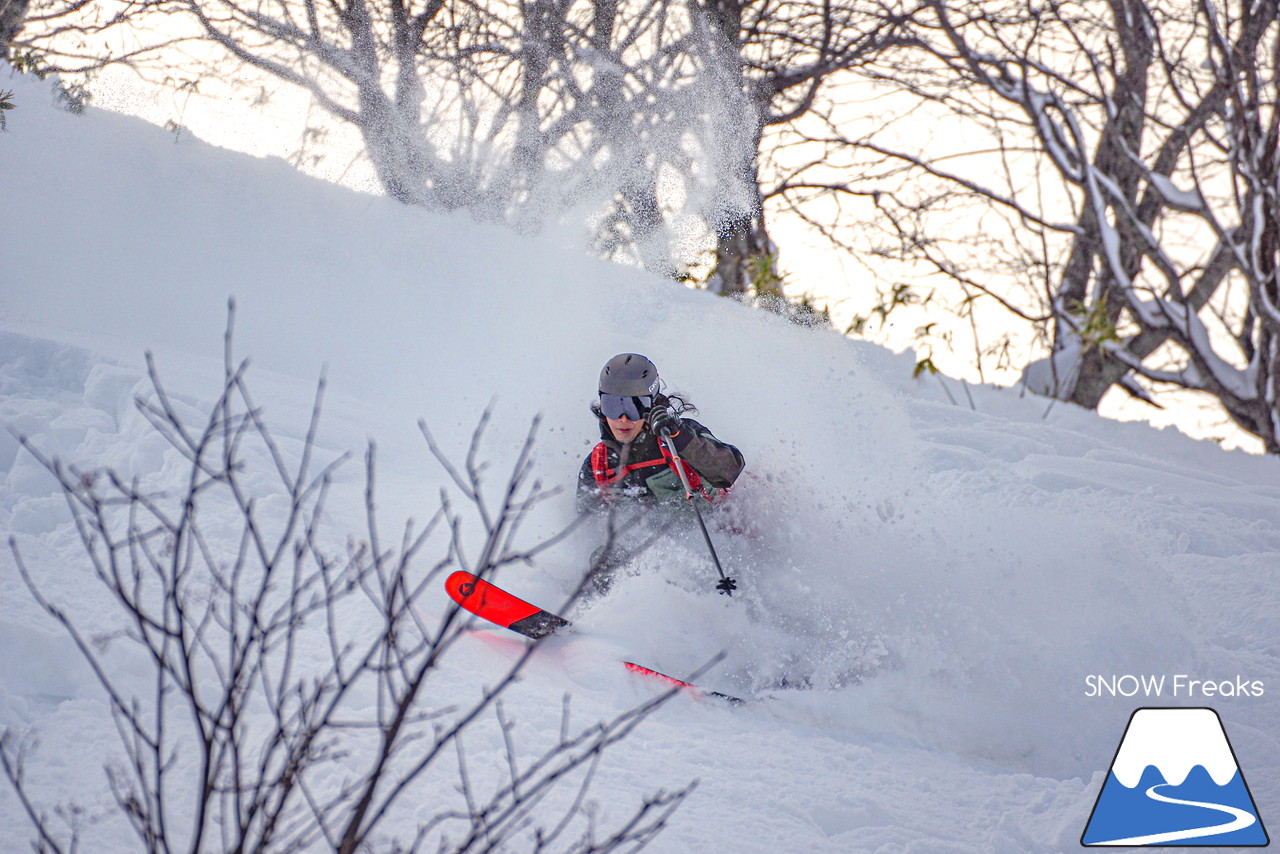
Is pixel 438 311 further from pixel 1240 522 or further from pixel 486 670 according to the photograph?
pixel 1240 522

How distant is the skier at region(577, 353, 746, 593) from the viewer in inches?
149

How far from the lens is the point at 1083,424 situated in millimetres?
7707

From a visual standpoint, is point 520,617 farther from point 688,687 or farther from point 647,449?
point 647,449

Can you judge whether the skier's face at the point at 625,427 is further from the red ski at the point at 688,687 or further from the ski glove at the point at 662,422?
the red ski at the point at 688,687

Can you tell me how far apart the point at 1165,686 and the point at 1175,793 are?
89 cm

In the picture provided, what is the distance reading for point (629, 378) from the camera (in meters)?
3.89

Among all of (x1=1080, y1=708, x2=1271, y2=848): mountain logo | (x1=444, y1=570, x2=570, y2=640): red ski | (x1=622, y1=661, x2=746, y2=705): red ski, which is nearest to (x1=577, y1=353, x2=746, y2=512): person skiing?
(x1=444, y1=570, x2=570, y2=640): red ski

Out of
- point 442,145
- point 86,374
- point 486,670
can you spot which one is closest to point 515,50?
point 442,145

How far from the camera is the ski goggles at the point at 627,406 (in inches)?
152

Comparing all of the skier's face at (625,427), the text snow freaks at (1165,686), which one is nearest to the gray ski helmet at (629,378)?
the skier's face at (625,427)

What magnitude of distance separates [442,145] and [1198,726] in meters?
10.6

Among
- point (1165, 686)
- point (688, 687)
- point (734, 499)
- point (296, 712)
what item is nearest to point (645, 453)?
point (734, 499)

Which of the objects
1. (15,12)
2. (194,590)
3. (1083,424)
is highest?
(15,12)

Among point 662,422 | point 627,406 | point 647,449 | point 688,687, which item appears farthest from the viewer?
point 647,449
